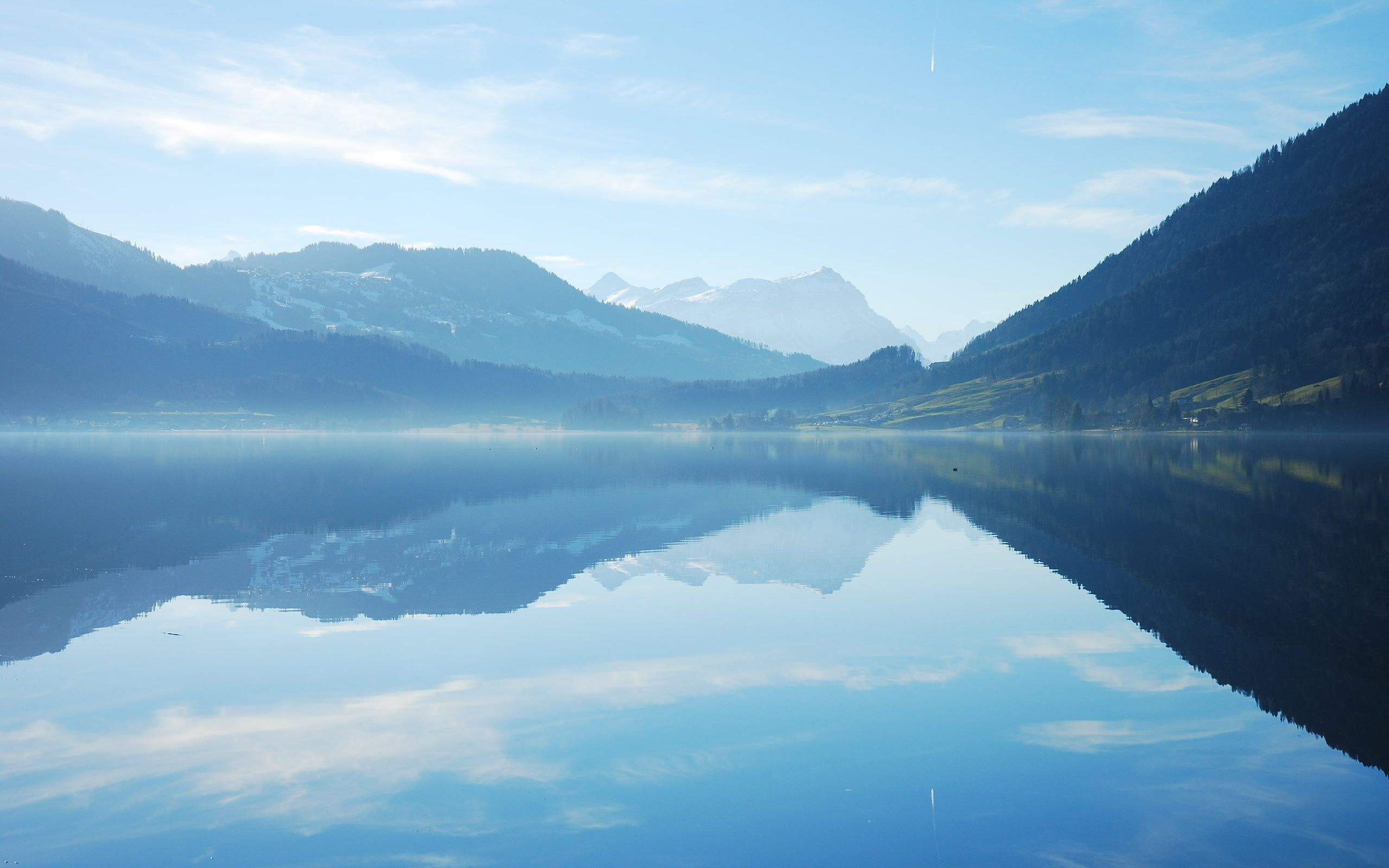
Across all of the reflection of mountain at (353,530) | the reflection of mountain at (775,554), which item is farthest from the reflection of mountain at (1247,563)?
the reflection of mountain at (353,530)

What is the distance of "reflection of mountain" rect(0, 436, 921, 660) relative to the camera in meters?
35.4

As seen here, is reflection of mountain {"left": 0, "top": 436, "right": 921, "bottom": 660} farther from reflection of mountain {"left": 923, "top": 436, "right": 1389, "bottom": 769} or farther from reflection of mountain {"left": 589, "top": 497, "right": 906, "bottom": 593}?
reflection of mountain {"left": 923, "top": 436, "right": 1389, "bottom": 769}

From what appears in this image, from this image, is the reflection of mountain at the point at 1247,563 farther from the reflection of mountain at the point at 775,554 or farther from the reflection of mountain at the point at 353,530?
the reflection of mountain at the point at 353,530

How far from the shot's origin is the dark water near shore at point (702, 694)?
15703 millimetres

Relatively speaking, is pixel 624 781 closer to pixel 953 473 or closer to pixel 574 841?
pixel 574 841

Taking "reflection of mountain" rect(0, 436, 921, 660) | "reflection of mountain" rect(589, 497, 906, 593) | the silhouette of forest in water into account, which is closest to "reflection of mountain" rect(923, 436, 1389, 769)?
the silhouette of forest in water

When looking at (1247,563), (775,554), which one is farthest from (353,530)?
(1247,563)

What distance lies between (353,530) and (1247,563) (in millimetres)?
44766

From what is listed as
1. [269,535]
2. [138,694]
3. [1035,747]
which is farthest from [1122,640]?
[269,535]

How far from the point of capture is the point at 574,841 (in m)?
15.5

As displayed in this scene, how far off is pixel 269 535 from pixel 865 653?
123 ft

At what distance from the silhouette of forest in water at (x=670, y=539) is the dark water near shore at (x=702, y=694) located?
263 mm

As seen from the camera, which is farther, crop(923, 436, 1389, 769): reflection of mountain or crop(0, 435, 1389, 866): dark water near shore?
crop(923, 436, 1389, 769): reflection of mountain

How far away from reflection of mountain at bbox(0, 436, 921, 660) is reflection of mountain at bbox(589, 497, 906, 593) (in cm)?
42
